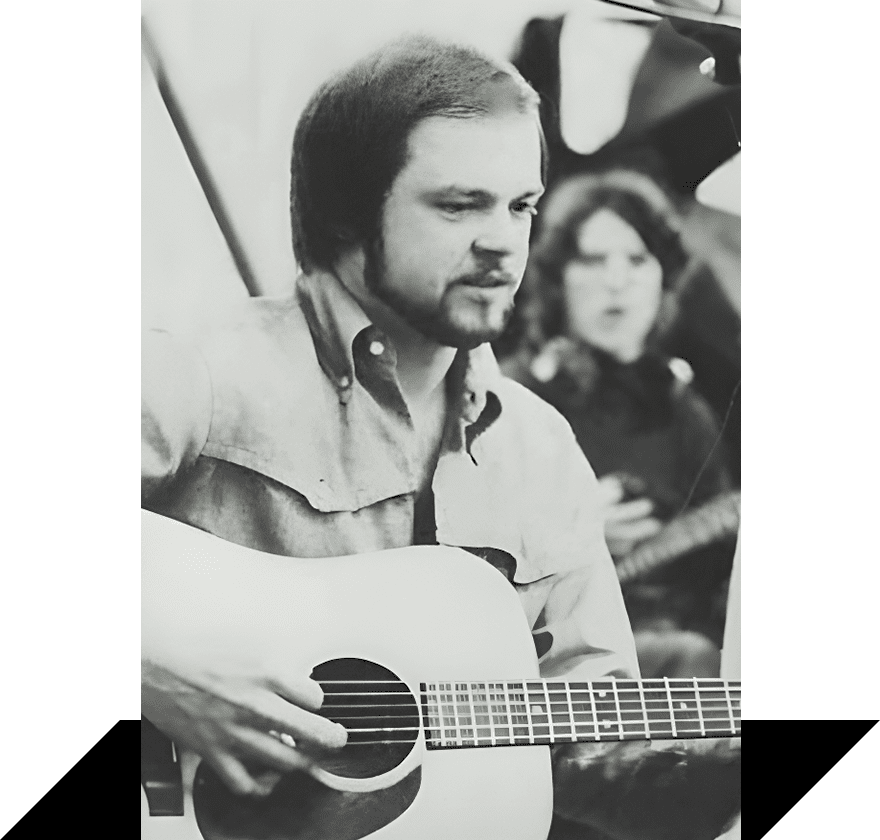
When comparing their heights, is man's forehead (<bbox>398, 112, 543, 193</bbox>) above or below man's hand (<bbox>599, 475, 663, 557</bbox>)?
above

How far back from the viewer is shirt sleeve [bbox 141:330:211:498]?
226 centimetres

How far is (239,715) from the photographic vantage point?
2230 mm

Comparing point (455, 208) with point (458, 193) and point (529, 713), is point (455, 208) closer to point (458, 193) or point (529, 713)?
point (458, 193)

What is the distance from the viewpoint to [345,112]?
92.7 inches

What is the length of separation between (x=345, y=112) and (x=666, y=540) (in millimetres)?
1220

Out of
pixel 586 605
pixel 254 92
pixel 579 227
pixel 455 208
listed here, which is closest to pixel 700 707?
pixel 586 605

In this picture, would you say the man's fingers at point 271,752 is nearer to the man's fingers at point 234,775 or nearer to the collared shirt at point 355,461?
the man's fingers at point 234,775

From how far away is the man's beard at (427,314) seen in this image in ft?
7.75

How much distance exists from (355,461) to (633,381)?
2.25 feet

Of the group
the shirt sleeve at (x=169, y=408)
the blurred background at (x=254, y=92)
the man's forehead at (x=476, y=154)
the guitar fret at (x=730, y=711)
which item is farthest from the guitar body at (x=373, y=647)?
the man's forehead at (x=476, y=154)

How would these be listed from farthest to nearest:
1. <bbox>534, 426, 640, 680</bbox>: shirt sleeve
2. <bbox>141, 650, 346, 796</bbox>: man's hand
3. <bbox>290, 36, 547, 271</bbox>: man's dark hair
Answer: <bbox>534, 426, 640, 680</bbox>: shirt sleeve, <bbox>290, 36, 547, 271</bbox>: man's dark hair, <bbox>141, 650, 346, 796</bbox>: man's hand

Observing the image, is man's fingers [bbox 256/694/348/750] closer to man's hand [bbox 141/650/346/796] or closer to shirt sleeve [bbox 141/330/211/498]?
man's hand [bbox 141/650/346/796]

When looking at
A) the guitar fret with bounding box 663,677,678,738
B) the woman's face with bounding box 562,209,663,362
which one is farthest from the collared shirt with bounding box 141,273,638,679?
the woman's face with bounding box 562,209,663,362

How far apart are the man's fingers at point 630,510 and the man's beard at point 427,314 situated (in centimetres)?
49
